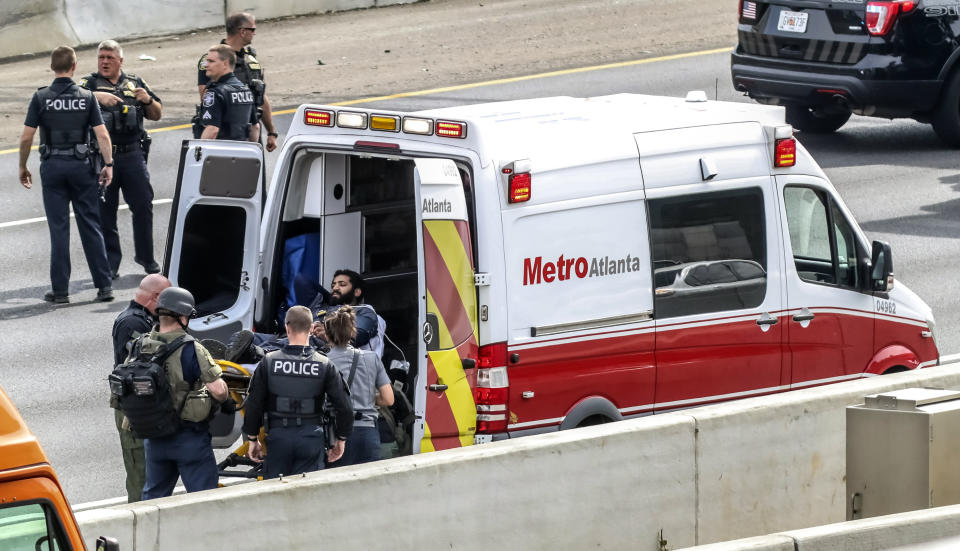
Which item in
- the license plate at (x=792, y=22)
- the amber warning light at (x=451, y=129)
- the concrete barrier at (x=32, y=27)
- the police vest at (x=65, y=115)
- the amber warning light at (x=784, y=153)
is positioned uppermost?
the concrete barrier at (x=32, y=27)

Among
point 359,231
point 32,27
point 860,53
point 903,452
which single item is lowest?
point 903,452

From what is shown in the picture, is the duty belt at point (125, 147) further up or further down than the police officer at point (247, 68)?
further down

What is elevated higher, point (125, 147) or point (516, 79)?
point (516, 79)

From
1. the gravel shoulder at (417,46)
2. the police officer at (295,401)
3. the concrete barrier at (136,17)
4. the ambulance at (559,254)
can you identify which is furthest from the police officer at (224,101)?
the concrete barrier at (136,17)

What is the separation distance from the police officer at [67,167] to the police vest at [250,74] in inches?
61.4

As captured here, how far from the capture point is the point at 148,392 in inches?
331

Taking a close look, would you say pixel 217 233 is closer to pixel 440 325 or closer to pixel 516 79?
pixel 440 325

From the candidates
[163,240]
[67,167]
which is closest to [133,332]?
[67,167]

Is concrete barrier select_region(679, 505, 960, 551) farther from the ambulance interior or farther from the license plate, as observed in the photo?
the license plate

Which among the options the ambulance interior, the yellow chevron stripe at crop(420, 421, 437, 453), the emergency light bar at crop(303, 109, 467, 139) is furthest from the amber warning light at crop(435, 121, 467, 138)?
the yellow chevron stripe at crop(420, 421, 437, 453)

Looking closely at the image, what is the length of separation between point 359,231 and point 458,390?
1787 millimetres

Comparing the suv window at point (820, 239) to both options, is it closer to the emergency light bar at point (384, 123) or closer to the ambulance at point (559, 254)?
the ambulance at point (559, 254)

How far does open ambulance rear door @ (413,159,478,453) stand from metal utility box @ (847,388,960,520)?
2.14m

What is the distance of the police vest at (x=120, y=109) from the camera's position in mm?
14452
